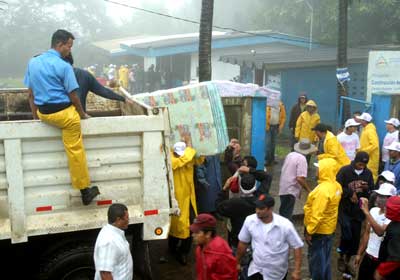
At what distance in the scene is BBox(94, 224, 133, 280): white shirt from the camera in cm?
363

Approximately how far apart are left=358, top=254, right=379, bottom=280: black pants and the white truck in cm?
198

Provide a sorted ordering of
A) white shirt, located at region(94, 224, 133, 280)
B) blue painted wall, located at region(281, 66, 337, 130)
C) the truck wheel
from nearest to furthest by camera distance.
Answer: white shirt, located at region(94, 224, 133, 280)
the truck wheel
blue painted wall, located at region(281, 66, 337, 130)

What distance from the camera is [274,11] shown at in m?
27.3

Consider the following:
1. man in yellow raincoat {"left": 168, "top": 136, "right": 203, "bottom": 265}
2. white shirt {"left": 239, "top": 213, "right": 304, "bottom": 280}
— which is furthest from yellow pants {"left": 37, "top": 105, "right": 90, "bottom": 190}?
man in yellow raincoat {"left": 168, "top": 136, "right": 203, "bottom": 265}

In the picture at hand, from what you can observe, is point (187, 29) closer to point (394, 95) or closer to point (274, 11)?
point (274, 11)

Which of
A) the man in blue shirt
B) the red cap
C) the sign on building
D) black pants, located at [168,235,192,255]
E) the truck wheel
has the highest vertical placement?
the sign on building

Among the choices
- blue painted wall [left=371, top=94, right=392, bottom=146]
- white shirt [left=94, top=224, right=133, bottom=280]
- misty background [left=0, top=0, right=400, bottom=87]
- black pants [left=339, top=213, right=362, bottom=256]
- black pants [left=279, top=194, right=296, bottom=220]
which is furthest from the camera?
misty background [left=0, top=0, right=400, bottom=87]

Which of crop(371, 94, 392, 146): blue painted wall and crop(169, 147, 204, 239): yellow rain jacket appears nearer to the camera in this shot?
crop(169, 147, 204, 239): yellow rain jacket

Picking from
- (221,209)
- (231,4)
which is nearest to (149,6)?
(231,4)

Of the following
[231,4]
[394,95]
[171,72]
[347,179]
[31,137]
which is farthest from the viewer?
[231,4]

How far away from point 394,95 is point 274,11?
19.2m

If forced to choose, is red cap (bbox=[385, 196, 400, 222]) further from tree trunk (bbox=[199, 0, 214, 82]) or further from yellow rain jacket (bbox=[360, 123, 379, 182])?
tree trunk (bbox=[199, 0, 214, 82])

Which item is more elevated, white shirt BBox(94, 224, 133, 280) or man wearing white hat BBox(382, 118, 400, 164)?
man wearing white hat BBox(382, 118, 400, 164)

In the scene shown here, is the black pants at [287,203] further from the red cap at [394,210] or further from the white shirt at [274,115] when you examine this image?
the white shirt at [274,115]
